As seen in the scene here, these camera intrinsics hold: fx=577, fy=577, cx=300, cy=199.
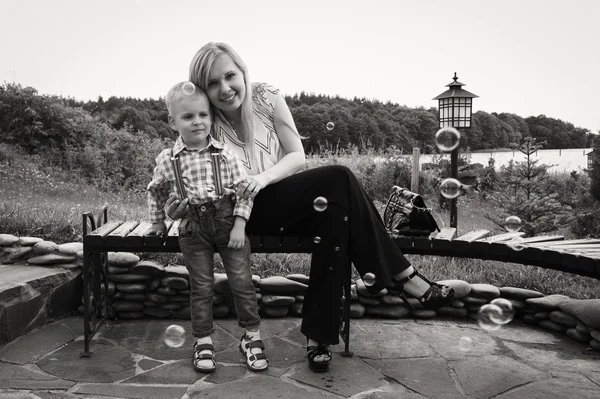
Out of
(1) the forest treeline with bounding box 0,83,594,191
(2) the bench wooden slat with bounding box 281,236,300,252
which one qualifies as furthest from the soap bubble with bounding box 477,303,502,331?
(1) the forest treeline with bounding box 0,83,594,191

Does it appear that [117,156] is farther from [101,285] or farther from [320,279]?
[320,279]

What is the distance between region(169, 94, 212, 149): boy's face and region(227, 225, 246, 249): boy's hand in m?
0.43

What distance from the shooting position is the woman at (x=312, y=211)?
2.44 meters

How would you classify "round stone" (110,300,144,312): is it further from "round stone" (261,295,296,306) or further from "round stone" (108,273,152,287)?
"round stone" (261,295,296,306)

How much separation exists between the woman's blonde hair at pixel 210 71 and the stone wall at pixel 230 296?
92cm

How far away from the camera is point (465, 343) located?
291 cm

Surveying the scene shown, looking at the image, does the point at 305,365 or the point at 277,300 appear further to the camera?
the point at 277,300

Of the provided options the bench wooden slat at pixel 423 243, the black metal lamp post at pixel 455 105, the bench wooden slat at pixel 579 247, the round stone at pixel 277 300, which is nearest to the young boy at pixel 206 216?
the round stone at pixel 277 300

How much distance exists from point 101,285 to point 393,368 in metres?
1.65

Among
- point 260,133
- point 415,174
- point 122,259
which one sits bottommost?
point 122,259

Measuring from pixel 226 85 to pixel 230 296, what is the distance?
49.4 inches

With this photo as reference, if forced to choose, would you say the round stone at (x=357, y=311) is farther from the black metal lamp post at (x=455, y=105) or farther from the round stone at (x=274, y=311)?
the black metal lamp post at (x=455, y=105)

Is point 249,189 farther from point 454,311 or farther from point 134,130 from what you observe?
point 134,130

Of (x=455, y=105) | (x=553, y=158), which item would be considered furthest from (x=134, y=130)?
(x=553, y=158)
